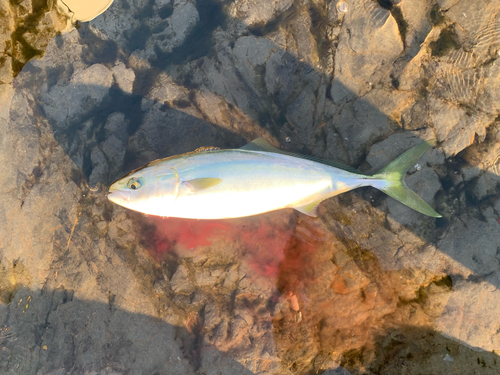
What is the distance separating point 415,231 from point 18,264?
4.63 meters

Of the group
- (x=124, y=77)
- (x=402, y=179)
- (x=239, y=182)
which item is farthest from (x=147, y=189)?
(x=402, y=179)

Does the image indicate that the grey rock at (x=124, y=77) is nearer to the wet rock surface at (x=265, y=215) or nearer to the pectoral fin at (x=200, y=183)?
the wet rock surface at (x=265, y=215)

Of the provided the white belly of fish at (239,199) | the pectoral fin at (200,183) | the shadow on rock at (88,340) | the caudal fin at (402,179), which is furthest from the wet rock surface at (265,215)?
the pectoral fin at (200,183)

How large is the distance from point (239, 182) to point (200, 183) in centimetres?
35

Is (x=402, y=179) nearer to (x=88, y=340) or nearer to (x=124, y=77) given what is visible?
(x=124, y=77)

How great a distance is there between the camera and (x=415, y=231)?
3.06 m

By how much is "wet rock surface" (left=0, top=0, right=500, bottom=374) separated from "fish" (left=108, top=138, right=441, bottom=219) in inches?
21.1

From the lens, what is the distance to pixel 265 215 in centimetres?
323

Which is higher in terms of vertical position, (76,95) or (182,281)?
(76,95)

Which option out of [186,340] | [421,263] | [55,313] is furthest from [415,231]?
[55,313]

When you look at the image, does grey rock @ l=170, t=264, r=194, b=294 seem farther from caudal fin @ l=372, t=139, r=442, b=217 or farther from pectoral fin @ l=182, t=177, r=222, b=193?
caudal fin @ l=372, t=139, r=442, b=217

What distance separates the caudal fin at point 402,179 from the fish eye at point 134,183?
2185mm

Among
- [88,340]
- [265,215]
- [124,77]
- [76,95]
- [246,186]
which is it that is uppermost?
[124,77]

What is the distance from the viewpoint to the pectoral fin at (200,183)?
2352 mm
